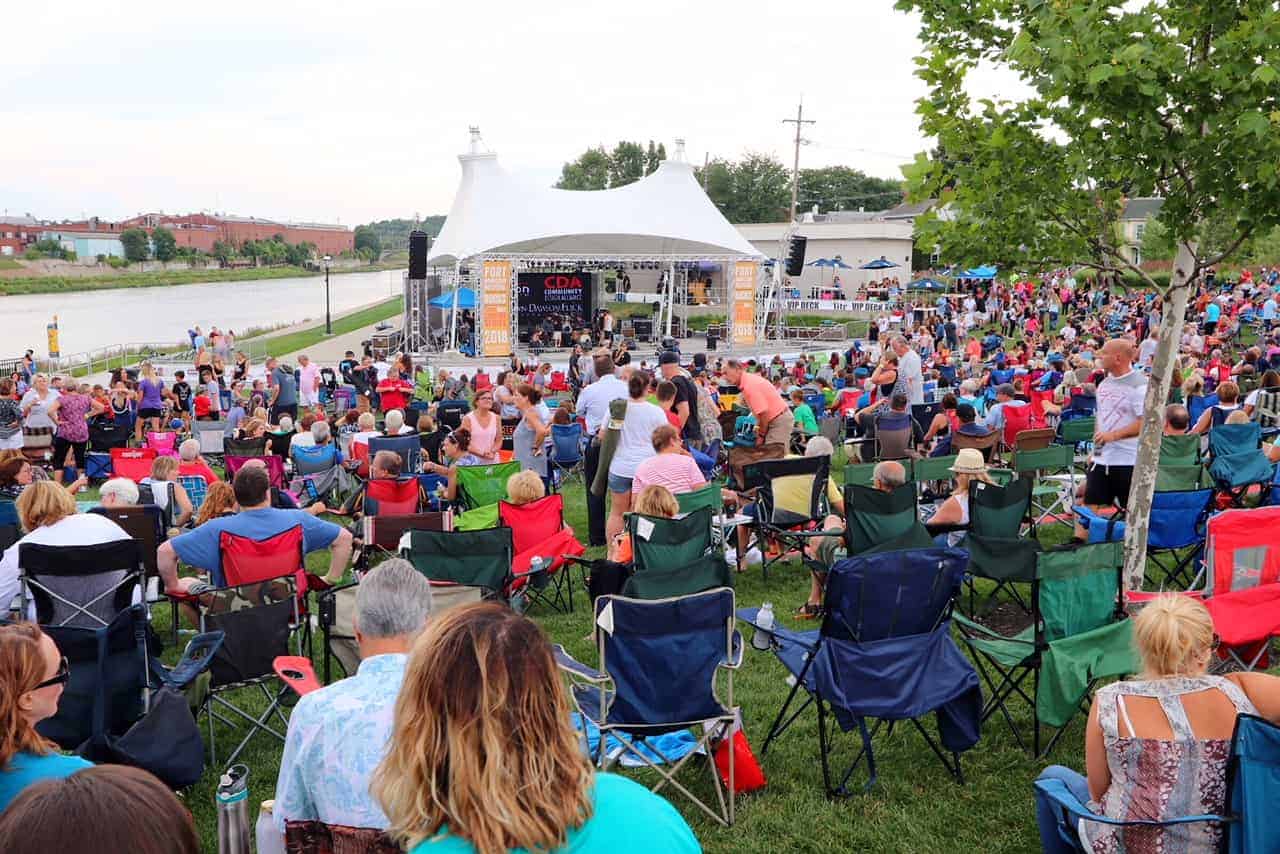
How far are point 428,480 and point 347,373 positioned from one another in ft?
36.1

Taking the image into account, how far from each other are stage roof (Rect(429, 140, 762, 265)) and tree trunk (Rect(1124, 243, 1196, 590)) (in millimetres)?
22832

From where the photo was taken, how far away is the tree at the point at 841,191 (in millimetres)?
82750

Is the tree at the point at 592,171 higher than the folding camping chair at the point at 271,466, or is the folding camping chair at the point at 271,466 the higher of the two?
the tree at the point at 592,171

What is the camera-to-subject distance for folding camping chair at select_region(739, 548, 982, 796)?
4.32 metres

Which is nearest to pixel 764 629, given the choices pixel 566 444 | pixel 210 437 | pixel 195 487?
pixel 195 487

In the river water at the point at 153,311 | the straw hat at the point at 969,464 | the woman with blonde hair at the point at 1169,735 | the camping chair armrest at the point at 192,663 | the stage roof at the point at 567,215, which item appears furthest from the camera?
the river water at the point at 153,311

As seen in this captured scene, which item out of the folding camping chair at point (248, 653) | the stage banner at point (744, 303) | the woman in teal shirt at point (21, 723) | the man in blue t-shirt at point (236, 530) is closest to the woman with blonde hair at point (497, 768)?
the woman in teal shirt at point (21, 723)

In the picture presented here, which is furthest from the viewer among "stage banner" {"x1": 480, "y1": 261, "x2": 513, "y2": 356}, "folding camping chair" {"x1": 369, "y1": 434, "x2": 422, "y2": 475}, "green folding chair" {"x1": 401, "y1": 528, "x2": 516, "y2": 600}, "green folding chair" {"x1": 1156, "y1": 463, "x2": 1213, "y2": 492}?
"stage banner" {"x1": 480, "y1": 261, "x2": 513, "y2": 356}

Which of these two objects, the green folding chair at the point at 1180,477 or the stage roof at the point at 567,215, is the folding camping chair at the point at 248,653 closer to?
the green folding chair at the point at 1180,477

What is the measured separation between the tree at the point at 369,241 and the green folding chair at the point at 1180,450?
540ft

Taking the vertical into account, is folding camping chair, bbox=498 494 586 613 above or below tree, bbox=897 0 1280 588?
below

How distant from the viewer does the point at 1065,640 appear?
4.45m

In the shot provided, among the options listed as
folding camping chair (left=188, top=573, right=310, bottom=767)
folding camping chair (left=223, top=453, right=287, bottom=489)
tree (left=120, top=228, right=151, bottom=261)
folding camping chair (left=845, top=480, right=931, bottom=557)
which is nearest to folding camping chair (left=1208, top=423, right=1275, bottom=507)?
folding camping chair (left=845, top=480, right=931, bottom=557)

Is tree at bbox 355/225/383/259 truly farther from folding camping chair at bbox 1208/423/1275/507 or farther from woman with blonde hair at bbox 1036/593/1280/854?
woman with blonde hair at bbox 1036/593/1280/854
